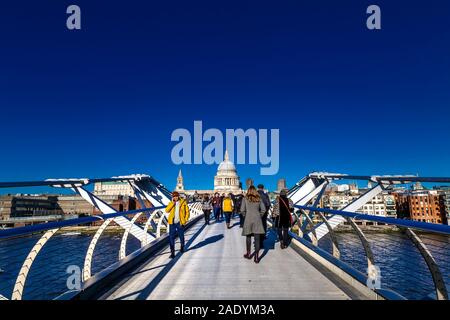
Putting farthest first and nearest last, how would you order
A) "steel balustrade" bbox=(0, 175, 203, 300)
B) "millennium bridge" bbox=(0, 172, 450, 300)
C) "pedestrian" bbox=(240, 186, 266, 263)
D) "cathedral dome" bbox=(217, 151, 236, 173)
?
"cathedral dome" bbox=(217, 151, 236, 173), "pedestrian" bbox=(240, 186, 266, 263), "millennium bridge" bbox=(0, 172, 450, 300), "steel balustrade" bbox=(0, 175, 203, 300)

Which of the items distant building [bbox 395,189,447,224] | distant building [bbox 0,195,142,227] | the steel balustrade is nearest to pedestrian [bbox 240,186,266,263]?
the steel balustrade

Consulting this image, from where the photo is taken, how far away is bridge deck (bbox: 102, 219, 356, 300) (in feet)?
12.7

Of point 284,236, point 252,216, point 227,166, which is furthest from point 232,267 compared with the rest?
point 227,166

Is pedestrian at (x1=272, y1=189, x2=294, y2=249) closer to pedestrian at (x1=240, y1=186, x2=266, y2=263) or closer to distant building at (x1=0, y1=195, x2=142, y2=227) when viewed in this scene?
pedestrian at (x1=240, y1=186, x2=266, y2=263)

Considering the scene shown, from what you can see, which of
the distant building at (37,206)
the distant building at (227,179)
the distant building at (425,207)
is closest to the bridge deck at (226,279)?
the distant building at (37,206)

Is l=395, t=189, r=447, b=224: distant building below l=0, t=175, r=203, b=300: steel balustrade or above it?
below

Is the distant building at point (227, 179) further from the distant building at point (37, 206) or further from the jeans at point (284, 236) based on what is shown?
the jeans at point (284, 236)

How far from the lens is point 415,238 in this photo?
120 inches

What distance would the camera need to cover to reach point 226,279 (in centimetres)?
464

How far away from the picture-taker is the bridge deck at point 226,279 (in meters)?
3.88

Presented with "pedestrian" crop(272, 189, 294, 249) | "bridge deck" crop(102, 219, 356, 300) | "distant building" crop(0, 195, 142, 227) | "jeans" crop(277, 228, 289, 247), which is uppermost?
"pedestrian" crop(272, 189, 294, 249)

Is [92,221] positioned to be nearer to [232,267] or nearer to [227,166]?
[232,267]
